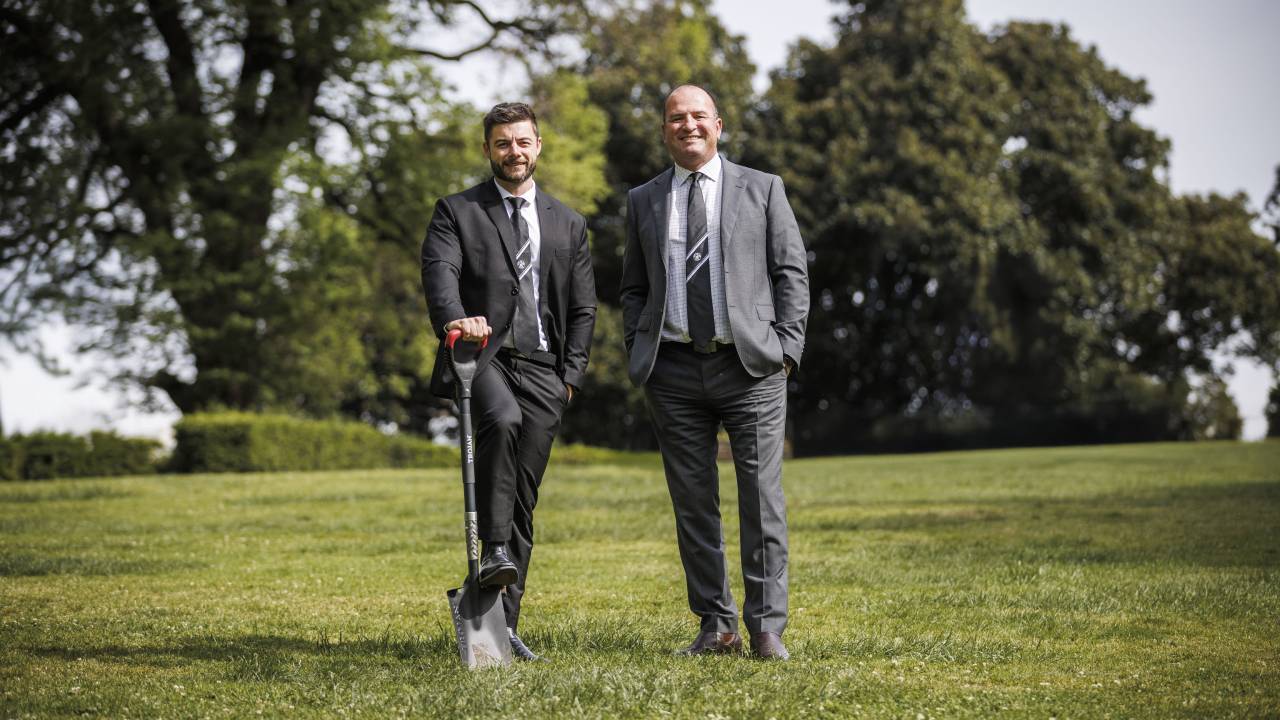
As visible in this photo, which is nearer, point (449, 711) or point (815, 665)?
point (449, 711)

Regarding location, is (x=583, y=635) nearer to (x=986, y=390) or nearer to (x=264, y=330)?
(x=264, y=330)

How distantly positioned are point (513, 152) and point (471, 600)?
6.08ft

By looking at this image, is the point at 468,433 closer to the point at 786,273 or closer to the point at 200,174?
the point at 786,273

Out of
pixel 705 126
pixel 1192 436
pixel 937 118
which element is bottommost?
pixel 1192 436

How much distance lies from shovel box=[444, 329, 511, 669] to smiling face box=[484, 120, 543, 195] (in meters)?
0.77

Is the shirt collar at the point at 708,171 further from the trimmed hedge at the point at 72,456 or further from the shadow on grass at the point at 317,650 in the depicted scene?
the trimmed hedge at the point at 72,456

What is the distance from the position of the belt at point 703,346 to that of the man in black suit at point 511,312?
37cm

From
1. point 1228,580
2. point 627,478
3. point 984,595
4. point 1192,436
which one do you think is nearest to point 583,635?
point 984,595

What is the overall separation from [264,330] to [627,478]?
9945mm

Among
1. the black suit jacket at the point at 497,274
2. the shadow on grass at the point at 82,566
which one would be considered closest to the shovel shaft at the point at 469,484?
the black suit jacket at the point at 497,274

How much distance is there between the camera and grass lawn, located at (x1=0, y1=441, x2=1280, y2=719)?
4.59m

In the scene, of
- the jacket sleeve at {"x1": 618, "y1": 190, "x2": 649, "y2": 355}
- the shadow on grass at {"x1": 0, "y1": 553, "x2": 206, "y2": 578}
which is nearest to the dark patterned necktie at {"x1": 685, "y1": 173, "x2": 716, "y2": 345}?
the jacket sleeve at {"x1": 618, "y1": 190, "x2": 649, "y2": 355}

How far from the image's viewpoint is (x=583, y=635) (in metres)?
5.84

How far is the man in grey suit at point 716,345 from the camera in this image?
5.39 m
